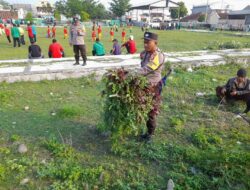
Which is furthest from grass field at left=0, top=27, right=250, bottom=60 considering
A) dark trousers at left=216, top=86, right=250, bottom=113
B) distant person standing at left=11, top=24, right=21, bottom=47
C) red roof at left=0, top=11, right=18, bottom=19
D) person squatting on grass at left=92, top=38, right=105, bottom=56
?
red roof at left=0, top=11, right=18, bottom=19

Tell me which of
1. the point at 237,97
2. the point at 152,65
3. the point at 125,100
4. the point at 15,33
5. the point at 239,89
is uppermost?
→ the point at 15,33

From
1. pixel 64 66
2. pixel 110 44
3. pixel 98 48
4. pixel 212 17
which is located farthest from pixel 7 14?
pixel 64 66

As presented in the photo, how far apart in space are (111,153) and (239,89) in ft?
10.1

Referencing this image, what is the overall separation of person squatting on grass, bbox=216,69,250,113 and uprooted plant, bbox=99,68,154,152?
2.44m

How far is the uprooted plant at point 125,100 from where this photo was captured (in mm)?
2913

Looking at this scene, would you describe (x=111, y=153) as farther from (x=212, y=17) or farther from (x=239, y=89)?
(x=212, y=17)

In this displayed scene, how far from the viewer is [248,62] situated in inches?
367

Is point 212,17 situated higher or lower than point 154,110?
higher

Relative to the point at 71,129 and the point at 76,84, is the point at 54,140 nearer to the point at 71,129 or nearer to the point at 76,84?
the point at 71,129

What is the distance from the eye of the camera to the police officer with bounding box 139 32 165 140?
310 centimetres

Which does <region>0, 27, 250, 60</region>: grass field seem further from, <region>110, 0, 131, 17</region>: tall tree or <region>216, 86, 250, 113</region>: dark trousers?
<region>110, 0, 131, 17</region>: tall tree

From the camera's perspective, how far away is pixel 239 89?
4.82m

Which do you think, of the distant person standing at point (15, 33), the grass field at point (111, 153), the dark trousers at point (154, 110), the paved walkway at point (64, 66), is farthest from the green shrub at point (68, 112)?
the distant person standing at point (15, 33)

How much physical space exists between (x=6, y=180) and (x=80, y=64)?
16.1ft
